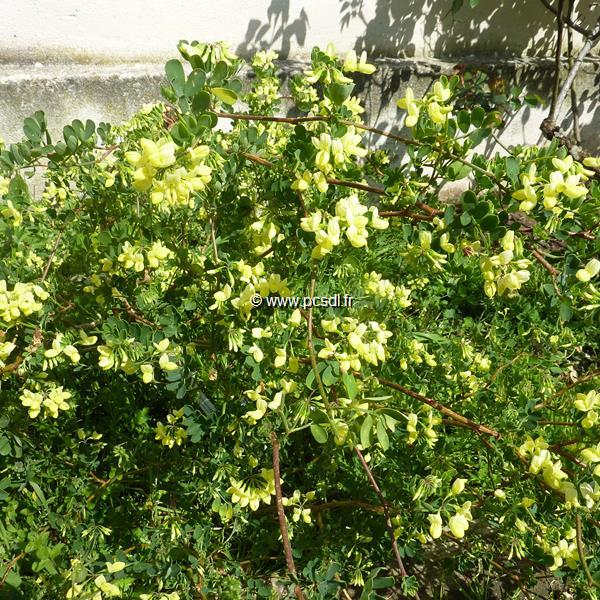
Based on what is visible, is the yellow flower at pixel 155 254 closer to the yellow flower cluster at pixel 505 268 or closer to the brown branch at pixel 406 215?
the brown branch at pixel 406 215

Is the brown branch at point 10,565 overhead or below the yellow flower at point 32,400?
below

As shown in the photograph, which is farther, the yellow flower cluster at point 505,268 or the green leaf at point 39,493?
the green leaf at point 39,493

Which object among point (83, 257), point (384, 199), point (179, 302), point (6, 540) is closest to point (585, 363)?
point (384, 199)

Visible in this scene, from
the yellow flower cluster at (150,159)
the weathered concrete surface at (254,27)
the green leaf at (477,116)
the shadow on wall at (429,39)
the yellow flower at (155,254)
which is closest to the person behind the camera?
the yellow flower cluster at (150,159)

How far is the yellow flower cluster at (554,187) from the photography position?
1.18 m

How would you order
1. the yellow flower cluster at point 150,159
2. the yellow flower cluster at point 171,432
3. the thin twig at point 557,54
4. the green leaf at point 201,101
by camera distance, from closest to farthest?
the yellow flower cluster at point 150,159 → the green leaf at point 201,101 → the yellow flower cluster at point 171,432 → the thin twig at point 557,54

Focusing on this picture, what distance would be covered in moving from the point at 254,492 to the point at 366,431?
0.46 metres

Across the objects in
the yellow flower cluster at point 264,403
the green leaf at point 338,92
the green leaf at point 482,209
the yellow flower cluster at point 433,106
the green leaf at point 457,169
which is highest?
the green leaf at point 338,92

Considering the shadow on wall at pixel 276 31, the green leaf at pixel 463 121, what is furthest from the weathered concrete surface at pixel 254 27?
the green leaf at pixel 463 121

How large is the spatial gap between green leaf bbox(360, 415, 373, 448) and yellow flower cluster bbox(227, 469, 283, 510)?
16.8 inches

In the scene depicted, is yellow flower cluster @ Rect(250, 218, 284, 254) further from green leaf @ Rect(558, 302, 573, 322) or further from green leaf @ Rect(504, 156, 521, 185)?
green leaf @ Rect(558, 302, 573, 322)

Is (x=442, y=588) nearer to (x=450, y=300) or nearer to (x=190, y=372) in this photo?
(x=190, y=372)

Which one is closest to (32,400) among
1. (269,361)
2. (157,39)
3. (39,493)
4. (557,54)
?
(39,493)

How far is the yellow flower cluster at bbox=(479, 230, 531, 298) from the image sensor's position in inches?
47.3
